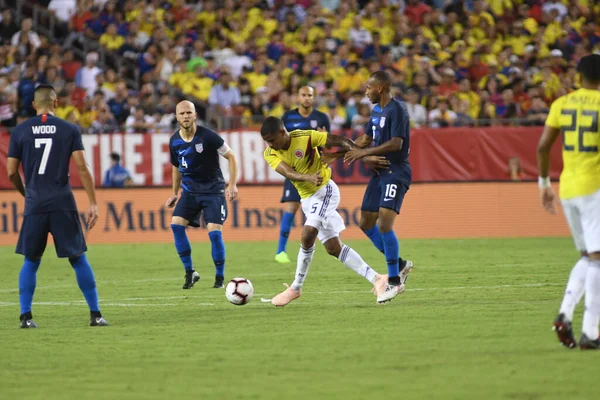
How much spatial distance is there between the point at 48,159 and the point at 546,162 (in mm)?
4541

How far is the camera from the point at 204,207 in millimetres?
14227

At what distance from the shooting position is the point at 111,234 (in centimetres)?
2227

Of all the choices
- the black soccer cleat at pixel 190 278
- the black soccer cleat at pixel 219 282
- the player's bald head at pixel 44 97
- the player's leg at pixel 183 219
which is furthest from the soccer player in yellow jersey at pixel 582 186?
the player's leg at pixel 183 219

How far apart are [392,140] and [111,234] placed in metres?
11.7

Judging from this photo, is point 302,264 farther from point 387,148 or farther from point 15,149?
point 15,149

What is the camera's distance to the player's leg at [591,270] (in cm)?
781

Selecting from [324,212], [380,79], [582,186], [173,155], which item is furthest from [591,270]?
[173,155]

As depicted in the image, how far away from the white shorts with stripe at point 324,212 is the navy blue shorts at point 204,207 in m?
2.81

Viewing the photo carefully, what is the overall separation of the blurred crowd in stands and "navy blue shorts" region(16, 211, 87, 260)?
13273 millimetres

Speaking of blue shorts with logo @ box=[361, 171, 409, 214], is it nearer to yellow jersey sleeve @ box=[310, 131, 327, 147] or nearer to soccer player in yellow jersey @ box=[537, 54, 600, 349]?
yellow jersey sleeve @ box=[310, 131, 327, 147]

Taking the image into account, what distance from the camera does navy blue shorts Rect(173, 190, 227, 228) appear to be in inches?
557

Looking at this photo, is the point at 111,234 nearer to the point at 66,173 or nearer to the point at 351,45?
the point at 351,45

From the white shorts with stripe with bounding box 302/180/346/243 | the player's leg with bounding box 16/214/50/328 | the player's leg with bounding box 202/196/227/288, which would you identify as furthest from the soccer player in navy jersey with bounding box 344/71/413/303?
the player's leg with bounding box 16/214/50/328

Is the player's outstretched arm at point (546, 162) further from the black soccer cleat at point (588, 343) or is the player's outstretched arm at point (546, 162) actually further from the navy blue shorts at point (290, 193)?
the navy blue shorts at point (290, 193)
